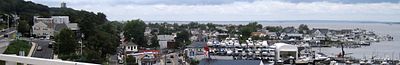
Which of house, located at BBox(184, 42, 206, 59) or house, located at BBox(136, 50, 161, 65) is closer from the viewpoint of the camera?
house, located at BBox(136, 50, 161, 65)

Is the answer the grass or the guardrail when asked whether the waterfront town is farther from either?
the guardrail

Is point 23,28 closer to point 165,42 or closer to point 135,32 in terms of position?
point 135,32

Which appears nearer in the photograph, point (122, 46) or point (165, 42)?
point (122, 46)

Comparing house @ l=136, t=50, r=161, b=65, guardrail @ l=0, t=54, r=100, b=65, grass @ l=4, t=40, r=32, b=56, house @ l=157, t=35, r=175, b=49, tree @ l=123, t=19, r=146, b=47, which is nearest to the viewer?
guardrail @ l=0, t=54, r=100, b=65

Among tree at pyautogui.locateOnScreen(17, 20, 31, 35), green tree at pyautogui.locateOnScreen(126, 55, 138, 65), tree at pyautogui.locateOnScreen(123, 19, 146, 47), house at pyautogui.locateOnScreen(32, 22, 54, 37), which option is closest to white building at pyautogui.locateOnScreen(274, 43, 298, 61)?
tree at pyautogui.locateOnScreen(123, 19, 146, 47)

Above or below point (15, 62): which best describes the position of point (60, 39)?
below

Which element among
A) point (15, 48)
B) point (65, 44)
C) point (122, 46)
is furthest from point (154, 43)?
point (15, 48)

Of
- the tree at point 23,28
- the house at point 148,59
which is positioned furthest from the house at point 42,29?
the house at point 148,59

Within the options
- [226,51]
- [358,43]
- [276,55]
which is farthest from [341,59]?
[358,43]

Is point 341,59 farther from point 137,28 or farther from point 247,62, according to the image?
point 247,62
